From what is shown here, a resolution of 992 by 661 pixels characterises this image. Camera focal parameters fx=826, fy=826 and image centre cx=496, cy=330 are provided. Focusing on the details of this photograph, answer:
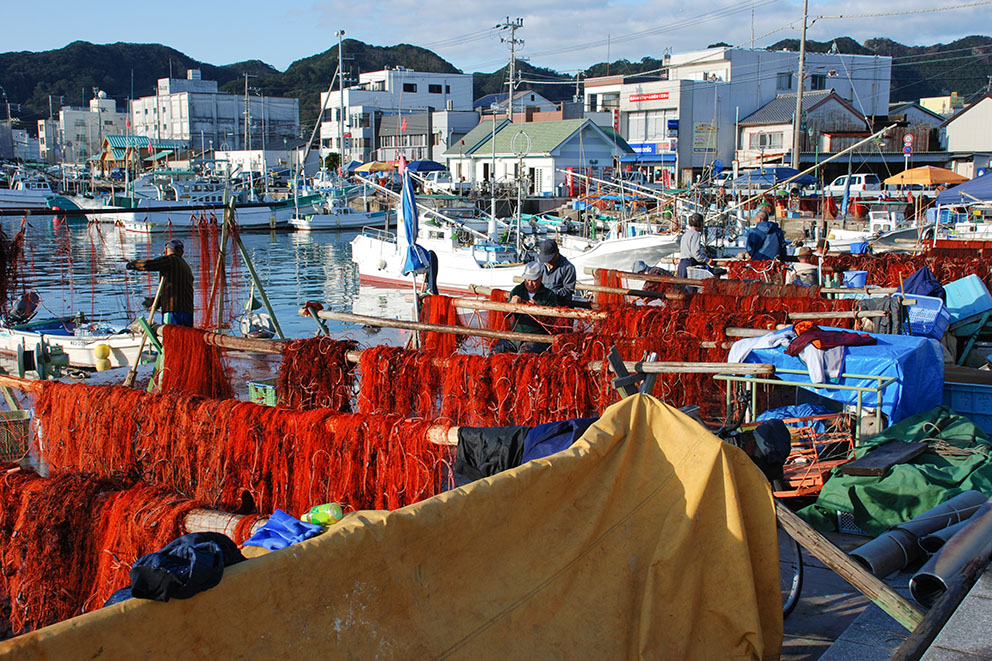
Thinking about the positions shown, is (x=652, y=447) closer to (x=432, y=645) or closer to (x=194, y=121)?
(x=432, y=645)

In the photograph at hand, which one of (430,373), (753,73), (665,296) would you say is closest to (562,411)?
(430,373)

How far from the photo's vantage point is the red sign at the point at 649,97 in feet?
220

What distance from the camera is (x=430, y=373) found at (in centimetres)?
751

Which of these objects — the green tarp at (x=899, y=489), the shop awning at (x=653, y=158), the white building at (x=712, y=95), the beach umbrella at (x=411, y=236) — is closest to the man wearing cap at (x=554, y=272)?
the beach umbrella at (x=411, y=236)

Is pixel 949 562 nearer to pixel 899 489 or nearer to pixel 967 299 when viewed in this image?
pixel 899 489

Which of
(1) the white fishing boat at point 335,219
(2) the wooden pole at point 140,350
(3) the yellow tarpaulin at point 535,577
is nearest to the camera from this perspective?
(3) the yellow tarpaulin at point 535,577

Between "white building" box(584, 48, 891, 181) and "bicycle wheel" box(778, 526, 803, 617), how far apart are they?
59.6m

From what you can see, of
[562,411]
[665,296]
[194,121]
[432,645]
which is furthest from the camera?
[194,121]

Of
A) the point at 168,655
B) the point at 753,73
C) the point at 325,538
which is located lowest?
the point at 168,655

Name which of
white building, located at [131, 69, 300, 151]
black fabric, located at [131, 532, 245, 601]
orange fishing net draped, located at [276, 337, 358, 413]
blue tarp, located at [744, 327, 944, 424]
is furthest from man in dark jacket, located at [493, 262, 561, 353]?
white building, located at [131, 69, 300, 151]

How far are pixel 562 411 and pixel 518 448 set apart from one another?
243 cm

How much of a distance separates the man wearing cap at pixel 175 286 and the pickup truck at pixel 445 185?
4002 cm

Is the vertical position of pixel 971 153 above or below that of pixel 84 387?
above

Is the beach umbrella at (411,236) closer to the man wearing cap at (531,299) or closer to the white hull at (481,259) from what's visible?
the man wearing cap at (531,299)
